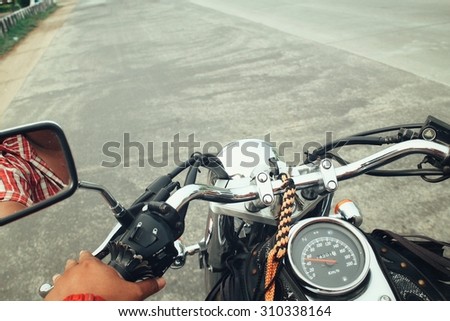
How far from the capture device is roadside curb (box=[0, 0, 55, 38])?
13.3 m

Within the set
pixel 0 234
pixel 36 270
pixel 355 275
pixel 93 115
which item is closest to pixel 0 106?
pixel 93 115

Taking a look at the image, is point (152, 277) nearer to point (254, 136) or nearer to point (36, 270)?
point (36, 270)

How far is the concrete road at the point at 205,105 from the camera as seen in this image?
300 centimetres

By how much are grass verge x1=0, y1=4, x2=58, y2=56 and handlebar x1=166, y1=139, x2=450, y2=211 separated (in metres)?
11.6

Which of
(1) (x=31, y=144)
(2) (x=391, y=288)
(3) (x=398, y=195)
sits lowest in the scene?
(3) (x=398, y=195)

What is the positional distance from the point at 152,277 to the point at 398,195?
266 cm

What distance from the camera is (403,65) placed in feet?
19.3

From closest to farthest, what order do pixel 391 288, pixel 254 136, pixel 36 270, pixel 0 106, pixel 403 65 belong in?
pixel 391 288 < pixel 36 270 < pixel 254 136 < pixel 403 65 < pixel 0 106

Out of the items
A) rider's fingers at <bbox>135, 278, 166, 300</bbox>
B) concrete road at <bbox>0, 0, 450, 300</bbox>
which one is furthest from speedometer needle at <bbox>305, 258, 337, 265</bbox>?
concrete road at <bbox>0, 0, 450, 300</bbox>

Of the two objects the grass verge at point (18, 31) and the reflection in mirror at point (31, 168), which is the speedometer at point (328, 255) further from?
the grass verge at point (18, 31)

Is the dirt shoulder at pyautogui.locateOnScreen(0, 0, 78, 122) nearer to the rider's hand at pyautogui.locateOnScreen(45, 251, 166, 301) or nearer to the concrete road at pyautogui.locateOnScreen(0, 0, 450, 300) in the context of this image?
the concrete road at pyautogui.locateOnScreen(0, 0, 450, 300)

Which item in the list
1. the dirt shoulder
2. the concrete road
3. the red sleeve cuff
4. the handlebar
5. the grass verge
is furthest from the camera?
the grass verge

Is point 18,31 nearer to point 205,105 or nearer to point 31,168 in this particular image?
point 205,105

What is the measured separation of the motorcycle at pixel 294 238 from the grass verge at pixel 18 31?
454 inches
